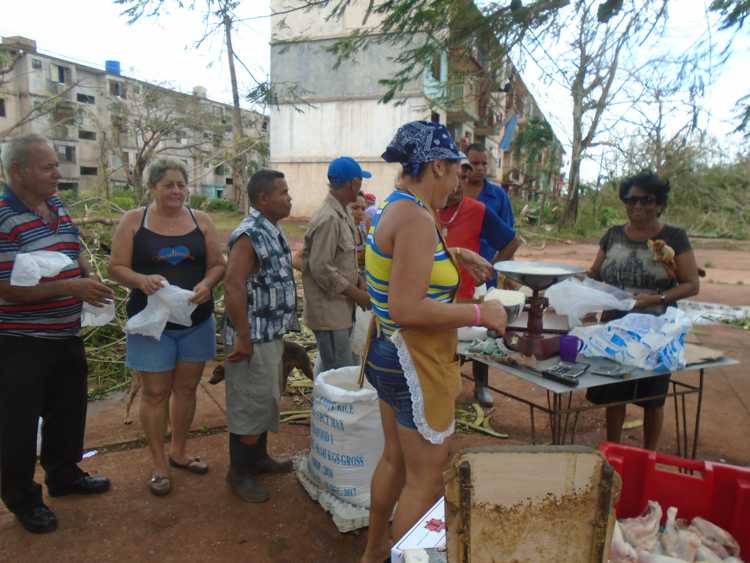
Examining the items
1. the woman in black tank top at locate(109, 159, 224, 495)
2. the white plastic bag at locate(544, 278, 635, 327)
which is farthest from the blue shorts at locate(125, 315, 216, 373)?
the white plastic bag at locate(544, 278, 635, 327)

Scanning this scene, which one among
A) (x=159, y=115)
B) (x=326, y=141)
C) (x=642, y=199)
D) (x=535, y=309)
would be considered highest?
(x=159, y=115)

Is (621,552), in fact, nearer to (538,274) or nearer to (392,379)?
(392,379)

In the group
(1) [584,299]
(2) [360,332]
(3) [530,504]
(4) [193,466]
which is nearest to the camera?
(3) [530,504]

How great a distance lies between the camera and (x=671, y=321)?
2656 millimetres

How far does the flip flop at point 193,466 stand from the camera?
10.4 feet

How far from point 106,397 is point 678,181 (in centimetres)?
2728

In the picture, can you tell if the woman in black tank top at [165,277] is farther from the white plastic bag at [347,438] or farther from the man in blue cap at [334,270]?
the white plastic bag at [347,438]

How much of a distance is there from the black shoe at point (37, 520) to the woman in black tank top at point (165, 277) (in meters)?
0.49

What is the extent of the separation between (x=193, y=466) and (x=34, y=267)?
150 centimetres

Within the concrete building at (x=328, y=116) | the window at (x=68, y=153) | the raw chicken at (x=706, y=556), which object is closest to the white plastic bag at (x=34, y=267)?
the raw chicken at (x=706, y=556)

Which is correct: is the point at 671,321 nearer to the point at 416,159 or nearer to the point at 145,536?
the point at 416,159

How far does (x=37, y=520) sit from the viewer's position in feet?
8.45

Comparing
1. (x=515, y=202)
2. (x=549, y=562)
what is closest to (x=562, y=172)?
(x=515, y=202)

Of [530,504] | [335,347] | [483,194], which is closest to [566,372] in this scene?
[530,504]
